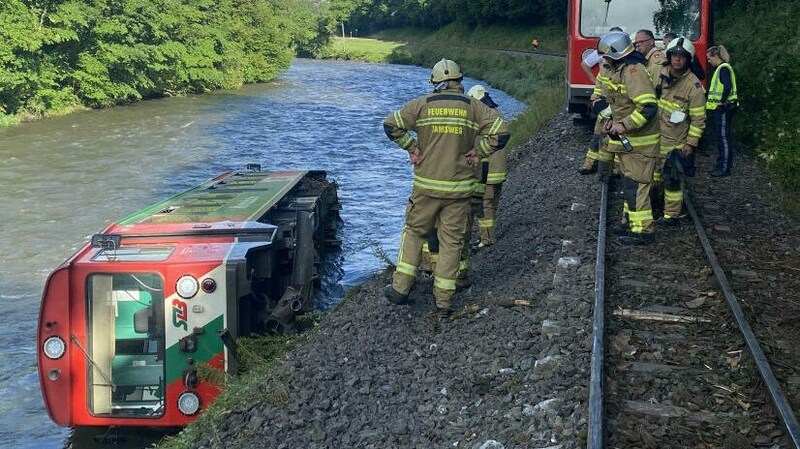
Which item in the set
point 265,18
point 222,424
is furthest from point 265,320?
point 265,18

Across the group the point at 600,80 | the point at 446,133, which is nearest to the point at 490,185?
the point at 600,80

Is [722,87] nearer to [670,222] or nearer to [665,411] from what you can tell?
[670,222]

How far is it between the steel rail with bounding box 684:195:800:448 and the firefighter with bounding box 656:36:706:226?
0.91 metres

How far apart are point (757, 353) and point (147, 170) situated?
18.5 meters

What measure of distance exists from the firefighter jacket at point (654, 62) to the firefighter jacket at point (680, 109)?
0.33 feet

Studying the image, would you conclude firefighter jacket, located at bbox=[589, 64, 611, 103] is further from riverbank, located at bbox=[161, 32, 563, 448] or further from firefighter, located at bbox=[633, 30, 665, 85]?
riverbank, located at bbox=[161, 32, 563, 448]

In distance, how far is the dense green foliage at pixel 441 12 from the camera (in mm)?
62406

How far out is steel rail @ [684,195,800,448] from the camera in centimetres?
466

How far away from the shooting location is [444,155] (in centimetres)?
717

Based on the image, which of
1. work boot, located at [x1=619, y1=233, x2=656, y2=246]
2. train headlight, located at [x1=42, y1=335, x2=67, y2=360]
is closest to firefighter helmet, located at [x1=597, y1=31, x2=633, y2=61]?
work boot, located at [x1=619, y1=233, x2=656, y2=246]

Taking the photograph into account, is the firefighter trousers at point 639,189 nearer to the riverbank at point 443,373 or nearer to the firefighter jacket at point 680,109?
the riverbank at point 443,373

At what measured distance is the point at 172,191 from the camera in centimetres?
1936

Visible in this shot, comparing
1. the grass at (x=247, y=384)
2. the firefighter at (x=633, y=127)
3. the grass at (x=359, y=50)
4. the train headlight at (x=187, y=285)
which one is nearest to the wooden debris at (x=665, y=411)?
the grass at (x=247, y=384)

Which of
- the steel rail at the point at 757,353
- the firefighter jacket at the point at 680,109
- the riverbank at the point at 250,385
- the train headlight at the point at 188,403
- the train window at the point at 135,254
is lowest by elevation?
the train headlight at the point at 188,403
